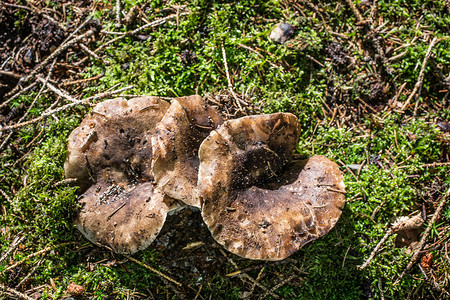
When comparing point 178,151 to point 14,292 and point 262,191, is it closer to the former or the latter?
point 262,191

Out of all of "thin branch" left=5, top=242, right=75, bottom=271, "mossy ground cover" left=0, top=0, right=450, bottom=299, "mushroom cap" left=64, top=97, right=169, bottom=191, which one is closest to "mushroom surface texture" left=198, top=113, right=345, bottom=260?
"mossy ground cover" left=0, top=0, right=450, bottom=299

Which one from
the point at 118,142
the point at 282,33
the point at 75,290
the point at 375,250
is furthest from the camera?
the point at 282,33

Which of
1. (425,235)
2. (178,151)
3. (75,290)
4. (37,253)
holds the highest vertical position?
(178,151)

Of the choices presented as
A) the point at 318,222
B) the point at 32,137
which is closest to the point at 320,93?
the point at 318,222

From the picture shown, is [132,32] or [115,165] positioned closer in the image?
[115,165]

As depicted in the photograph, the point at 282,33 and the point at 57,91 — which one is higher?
the point at 57,91

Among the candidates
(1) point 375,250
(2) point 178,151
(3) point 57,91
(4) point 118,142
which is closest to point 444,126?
(1) point 375,250

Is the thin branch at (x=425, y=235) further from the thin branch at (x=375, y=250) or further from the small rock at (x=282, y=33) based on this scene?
the small rock at (x=282, y=33)

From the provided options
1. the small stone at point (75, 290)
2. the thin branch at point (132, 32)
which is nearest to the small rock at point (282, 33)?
the thin branch at point (132, 32)
